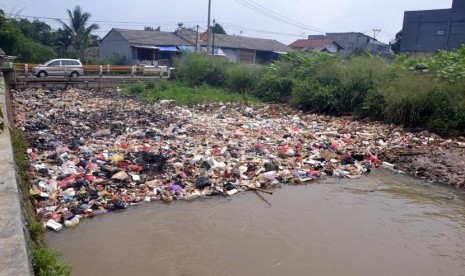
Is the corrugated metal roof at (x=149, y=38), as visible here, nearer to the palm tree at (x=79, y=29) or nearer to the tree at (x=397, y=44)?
the palm tree at (x=79, y=29)

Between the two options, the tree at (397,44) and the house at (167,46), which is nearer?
the house at (167,46)

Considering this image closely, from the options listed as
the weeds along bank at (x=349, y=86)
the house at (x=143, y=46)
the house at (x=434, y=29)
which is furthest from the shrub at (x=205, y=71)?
the house at (x=434, y=29)

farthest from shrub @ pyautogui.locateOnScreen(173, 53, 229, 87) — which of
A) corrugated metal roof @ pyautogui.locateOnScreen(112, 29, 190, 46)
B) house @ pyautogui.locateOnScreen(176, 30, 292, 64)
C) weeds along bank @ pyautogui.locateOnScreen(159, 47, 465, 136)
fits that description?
house @ pyautogui.locateOnScreen(176, 30, 292, 64)

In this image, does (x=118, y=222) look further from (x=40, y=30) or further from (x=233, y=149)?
(x=40, y=30)

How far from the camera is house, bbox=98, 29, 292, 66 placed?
32816mm

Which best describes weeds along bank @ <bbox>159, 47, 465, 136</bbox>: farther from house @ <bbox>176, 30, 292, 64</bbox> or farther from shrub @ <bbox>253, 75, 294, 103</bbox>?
house @ <bbox>176, 30, 292, 64</bbox>

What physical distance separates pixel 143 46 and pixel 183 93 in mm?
16268

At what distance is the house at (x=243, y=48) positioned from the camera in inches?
1453

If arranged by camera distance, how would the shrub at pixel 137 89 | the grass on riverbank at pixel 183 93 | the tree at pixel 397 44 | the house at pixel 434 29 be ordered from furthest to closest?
the tree at pixel 397 44 → the house at pixel 434 29 → the shrub at pixel 137 89 → the grass on riverbank at pixel 183 93

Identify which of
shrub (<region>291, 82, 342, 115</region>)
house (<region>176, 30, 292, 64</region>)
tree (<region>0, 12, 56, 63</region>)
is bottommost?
shrub (<region>291, 82, 342, 115</region>)

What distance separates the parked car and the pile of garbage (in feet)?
27.9

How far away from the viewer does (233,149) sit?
843cm

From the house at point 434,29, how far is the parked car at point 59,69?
1032 inches

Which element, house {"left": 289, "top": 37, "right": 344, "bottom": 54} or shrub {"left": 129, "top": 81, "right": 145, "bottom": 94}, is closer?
shrub {"left": 129, "top": 81, "right": 145, "bottom": 94}
